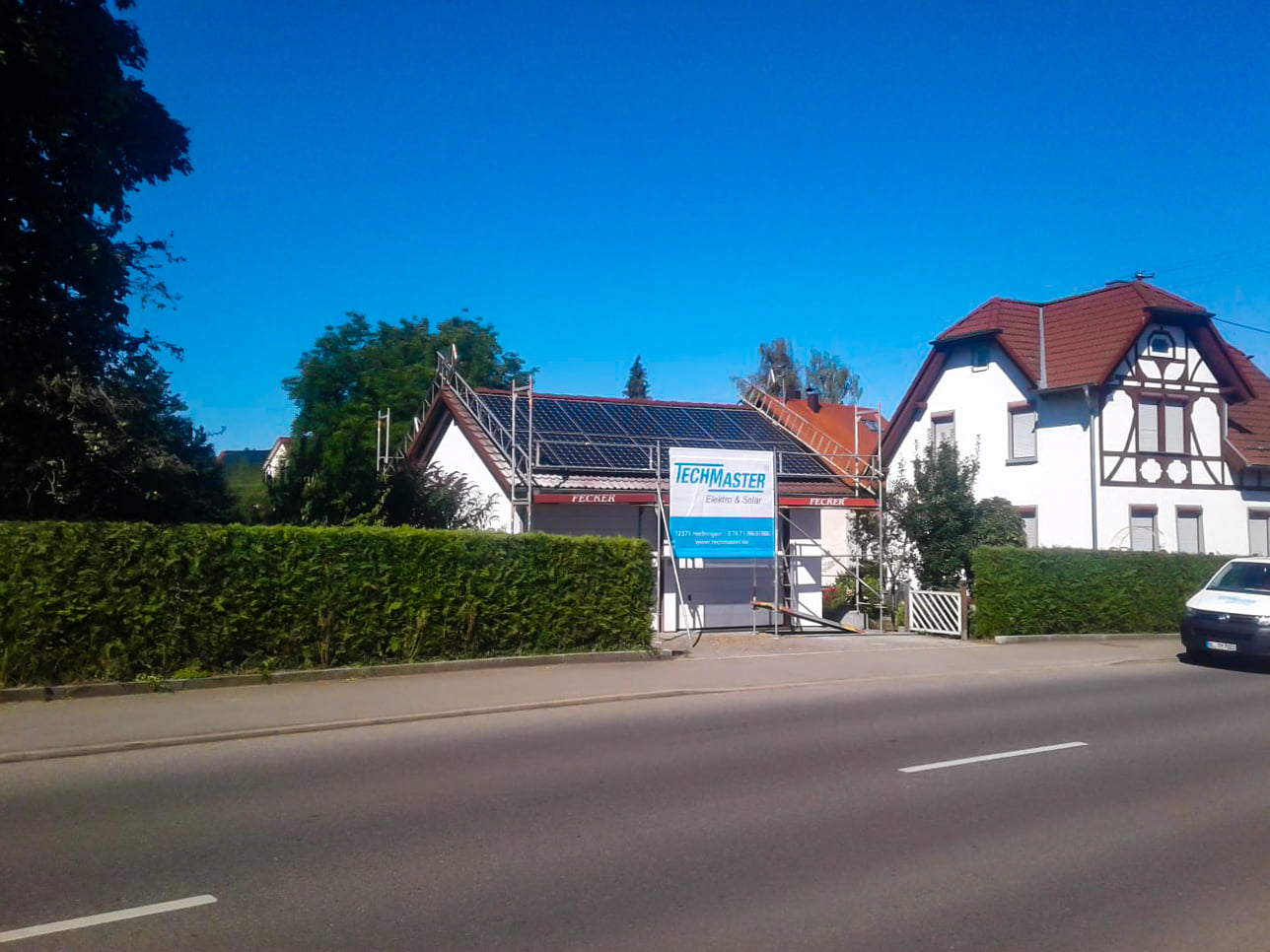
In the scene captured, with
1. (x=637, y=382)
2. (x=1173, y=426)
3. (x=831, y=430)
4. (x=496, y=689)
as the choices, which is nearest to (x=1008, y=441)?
(x=1173, y=426)

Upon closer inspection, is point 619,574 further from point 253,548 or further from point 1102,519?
point 1102,519

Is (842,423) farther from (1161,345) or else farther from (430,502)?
(430,502)

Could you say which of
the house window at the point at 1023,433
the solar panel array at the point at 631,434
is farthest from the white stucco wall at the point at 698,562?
the house window at the point at 1023,433

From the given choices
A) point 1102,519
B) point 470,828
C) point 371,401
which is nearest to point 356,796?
point 470,828

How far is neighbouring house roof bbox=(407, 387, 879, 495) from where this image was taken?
23.1 metres

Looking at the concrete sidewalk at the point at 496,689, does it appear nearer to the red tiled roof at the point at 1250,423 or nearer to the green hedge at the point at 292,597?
the green hedge at the point at 292,597

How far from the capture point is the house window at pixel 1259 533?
1242 inches

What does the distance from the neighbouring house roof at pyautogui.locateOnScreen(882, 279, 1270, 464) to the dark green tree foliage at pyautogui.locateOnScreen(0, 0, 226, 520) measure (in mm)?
22998

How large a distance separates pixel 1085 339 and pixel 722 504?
15338 mm

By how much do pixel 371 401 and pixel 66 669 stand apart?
3563 centimetres

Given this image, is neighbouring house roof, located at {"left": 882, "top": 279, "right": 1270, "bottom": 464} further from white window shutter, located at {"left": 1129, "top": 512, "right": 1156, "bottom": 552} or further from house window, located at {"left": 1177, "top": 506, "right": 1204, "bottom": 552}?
white window shutter, located at {"left": 1129, "top": 512, "right": 1156, "bottom": 552}

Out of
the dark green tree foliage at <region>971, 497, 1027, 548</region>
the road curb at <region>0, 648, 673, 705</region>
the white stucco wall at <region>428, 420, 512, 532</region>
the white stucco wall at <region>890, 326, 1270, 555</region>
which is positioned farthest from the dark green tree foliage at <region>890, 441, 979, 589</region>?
the road curb at <region>0, 648, 673, 705</region>

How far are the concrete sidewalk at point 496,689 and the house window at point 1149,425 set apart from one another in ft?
33.5

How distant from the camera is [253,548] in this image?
1416 cm
